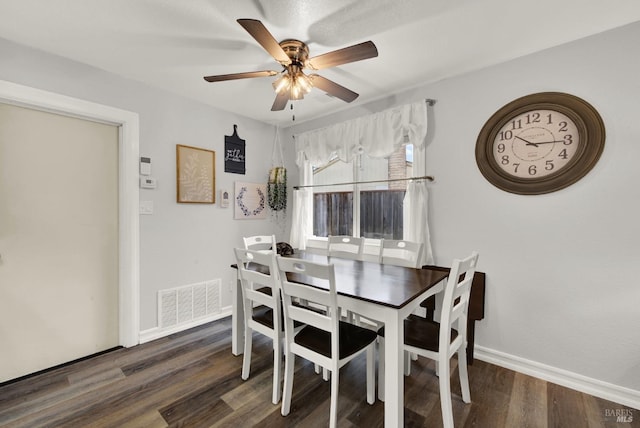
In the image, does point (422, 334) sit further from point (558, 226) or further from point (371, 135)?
point (371, 135)

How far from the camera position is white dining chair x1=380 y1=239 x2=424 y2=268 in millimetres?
2251

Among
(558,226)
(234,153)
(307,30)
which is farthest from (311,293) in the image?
(234,153)

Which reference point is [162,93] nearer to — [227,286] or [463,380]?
[227,286]

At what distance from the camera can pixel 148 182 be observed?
259cm

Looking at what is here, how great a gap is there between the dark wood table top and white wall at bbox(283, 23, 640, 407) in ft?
2.56

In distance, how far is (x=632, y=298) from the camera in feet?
5.80

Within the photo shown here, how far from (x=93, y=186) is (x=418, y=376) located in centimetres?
313

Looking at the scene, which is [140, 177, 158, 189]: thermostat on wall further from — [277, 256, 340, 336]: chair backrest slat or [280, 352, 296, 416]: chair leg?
[280, 352, 296, 416]: chair leg

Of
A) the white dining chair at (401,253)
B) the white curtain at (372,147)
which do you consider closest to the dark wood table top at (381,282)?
the white dining chair at (401,253)

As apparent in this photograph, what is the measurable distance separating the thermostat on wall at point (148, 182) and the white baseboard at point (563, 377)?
331cm

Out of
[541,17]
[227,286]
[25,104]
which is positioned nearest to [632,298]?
[541,17]

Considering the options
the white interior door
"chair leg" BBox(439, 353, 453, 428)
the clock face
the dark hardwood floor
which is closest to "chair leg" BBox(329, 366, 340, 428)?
the dark hardwood floor

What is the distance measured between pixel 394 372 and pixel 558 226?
1.68 m

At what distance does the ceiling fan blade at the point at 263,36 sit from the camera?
136 cm
